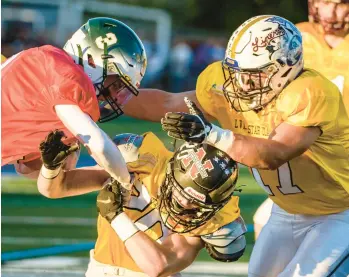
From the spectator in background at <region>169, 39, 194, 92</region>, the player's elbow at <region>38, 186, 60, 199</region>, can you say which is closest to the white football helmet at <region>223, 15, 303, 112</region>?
the player's elbow at <region>38, 186, 60, 199</region>

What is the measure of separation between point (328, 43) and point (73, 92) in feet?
7.33

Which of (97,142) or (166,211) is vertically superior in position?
(97,142)

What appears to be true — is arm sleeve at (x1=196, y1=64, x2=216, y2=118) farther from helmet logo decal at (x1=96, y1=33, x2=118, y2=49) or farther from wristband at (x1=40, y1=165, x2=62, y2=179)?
wristband at (x1=40, y1=165, x2=62, y2=179)

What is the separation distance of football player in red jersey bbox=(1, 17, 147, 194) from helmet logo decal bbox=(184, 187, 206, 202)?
254 millimetres

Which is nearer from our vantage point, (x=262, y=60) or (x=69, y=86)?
(x=69, y=86)

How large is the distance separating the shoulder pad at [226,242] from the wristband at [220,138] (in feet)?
1.10

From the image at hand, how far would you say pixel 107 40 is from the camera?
4.59 m

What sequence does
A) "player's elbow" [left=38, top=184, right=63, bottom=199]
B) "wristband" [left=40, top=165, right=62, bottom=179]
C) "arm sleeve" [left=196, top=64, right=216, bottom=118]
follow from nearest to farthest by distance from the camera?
"wristband" [left=40, top=165, right=62, bottom=179] → "player's elbow" [left=38, top=184, right=63, bottom=199] → "arm sleeve" [left=196, top=64, right=216, bottom=118]

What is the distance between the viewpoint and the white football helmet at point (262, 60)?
14.4ft

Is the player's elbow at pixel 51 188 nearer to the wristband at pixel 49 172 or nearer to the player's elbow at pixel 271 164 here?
the wristband at pixel 49 172

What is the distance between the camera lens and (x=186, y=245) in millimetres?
4234

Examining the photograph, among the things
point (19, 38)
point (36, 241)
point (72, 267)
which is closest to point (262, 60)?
point (72, 267)

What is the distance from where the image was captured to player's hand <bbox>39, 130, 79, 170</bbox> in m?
4.05

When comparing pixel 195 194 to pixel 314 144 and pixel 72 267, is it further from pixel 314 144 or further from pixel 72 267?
pixel 72 267
